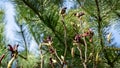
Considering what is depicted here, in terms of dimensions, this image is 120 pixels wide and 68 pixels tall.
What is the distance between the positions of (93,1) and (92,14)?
0.09m

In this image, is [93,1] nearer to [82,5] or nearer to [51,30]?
[82,5]

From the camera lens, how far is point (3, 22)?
8.97 feet

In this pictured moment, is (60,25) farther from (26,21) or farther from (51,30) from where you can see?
(26,21)

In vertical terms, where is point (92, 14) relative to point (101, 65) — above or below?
above

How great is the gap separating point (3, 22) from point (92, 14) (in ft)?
3.62

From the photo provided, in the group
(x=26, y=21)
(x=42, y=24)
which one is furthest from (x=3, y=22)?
(x=42, y=24)

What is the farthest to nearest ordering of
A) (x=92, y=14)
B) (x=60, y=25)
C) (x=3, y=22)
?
(x=3, y=22) < (x=60, y=25) < (x=92, y=14)

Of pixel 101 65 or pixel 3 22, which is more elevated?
pixel 3 22

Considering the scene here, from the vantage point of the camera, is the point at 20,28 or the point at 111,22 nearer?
the point at 111,22

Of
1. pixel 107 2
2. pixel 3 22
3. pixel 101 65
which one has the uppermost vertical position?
pixel 107 2

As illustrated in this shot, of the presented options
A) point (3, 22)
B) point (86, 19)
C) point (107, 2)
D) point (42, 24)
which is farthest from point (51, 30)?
point (3, 22)

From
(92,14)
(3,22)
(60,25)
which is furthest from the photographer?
(3,22)

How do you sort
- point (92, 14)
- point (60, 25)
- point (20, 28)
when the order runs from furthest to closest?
point (20, 28) → point (60, 25) → point (92, 14)

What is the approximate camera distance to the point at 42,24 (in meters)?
1.93
